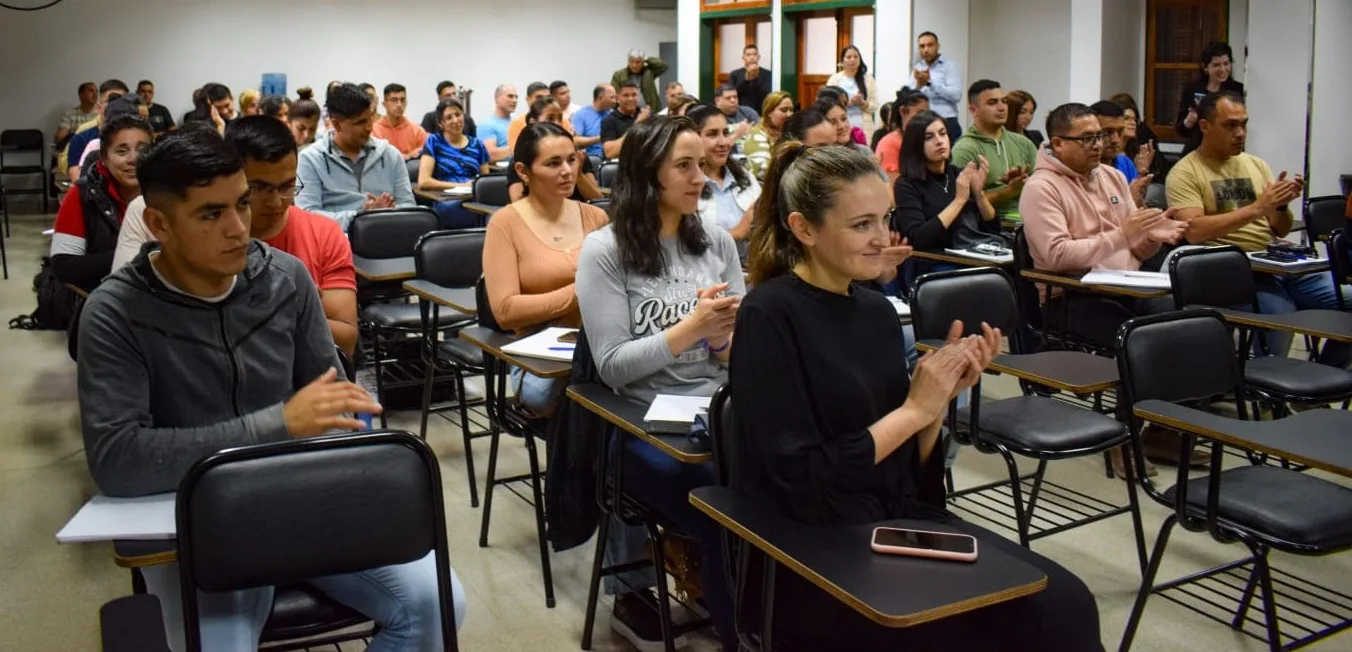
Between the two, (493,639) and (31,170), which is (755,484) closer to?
(493,639)

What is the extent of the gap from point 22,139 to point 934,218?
11.9 m

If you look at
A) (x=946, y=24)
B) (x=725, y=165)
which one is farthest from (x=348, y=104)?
(x=946, y=24)

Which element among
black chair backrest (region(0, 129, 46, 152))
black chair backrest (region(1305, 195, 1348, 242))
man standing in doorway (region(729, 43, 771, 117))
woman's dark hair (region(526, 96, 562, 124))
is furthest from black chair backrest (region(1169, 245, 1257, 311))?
black chair backrest (region(0, 129, 46, 152))

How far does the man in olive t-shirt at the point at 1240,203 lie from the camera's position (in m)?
4.71

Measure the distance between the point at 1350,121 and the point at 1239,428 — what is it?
7826 mm

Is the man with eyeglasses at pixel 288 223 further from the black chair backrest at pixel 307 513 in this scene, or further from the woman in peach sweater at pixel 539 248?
the black chair backrest at pixel 307 513

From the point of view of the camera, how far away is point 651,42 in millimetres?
16484

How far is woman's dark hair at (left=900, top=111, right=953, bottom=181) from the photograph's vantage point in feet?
17.3

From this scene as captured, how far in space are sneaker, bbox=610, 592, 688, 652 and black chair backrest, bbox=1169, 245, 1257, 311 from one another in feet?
6.94

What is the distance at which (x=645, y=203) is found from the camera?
9.82 ft

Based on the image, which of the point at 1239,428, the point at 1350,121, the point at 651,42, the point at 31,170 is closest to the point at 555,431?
the point at 1239,428

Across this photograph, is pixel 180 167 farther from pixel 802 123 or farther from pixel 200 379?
pixel 802 123

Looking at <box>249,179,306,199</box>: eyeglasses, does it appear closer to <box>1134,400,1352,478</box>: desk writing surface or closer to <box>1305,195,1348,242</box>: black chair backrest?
<box>1134,400,1352,478</box>: desk writing surface

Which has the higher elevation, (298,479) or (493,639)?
(298,479)
